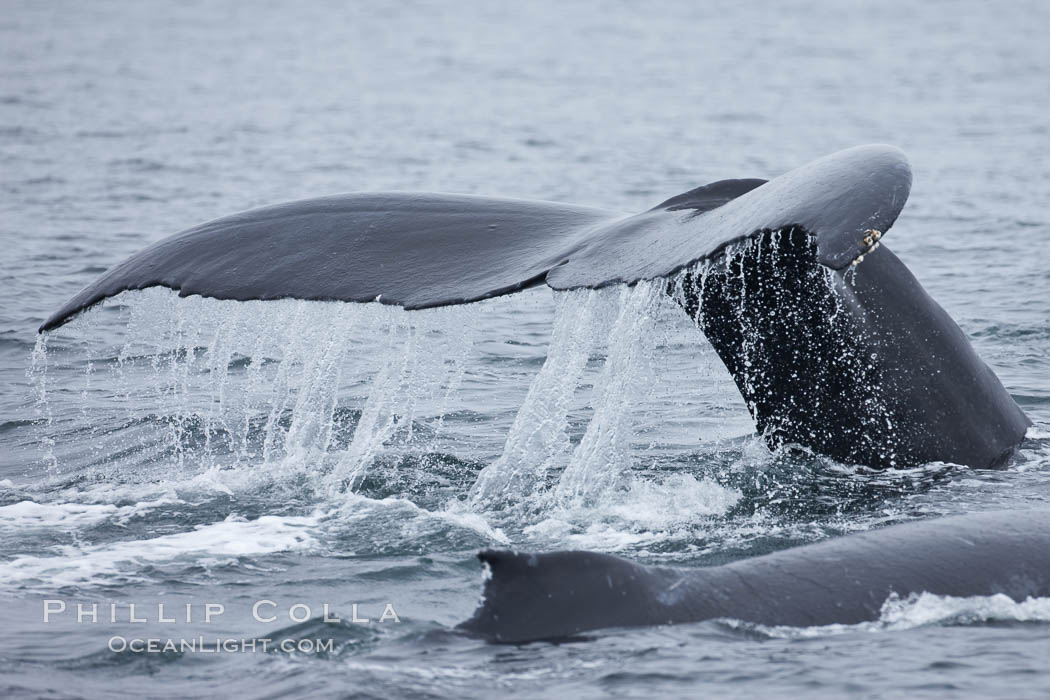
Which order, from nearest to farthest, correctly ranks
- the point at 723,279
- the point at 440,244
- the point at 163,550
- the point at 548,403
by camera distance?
the point at 440,244 → the point at 723,279 → the point at 163,550 → the point at 548,403

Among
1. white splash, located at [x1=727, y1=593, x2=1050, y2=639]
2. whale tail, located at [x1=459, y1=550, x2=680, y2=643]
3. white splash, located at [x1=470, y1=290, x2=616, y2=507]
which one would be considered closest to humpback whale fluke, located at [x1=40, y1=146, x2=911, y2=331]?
white splash, located at [x1=470, y1=290, x2=616, y2=507]

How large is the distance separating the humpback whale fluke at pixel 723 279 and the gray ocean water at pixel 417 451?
26 cm

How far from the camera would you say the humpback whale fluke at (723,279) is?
192 inches

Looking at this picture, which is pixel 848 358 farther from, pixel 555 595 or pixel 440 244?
pixel 555 595

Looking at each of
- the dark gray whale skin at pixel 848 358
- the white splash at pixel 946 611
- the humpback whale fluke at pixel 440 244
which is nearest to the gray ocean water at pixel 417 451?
the white splash at pixel 946 611

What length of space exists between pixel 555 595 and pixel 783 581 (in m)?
0.78

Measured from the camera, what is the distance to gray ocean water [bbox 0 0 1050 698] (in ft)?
15.4

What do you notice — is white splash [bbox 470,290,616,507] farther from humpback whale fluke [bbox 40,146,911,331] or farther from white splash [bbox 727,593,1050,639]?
white splash [bbox 727,593,1050,639]

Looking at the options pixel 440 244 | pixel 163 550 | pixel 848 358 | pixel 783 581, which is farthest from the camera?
pixel 163 550

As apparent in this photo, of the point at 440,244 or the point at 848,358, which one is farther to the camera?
the point at 848,358

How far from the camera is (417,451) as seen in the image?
7.64 meters

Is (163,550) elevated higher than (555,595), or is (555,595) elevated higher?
(555,595)

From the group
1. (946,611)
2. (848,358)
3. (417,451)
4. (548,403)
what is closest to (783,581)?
(946,611)

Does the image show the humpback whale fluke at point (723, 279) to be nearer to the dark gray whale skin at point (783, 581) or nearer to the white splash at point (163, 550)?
the dark gray whale skin at point (783, 581)
